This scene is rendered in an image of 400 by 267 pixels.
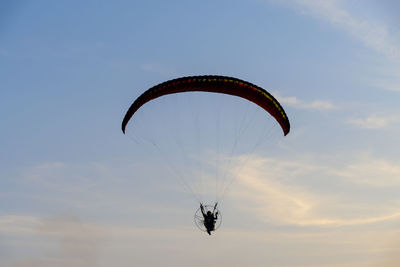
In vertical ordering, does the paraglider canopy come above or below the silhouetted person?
above

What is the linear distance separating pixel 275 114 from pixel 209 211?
8.61 metres

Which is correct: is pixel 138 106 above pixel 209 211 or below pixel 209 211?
above

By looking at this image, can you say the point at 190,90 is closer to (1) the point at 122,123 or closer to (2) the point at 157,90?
(2) the point at 157,90

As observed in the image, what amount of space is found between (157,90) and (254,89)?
654 cm

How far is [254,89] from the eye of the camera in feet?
146

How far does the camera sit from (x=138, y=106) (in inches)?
1802

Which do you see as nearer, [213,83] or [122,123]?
[213,83]

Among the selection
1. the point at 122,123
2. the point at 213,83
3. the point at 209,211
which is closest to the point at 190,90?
the point at 213,83

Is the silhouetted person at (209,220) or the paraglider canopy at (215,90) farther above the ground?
the paraglider canopy at (215,90)

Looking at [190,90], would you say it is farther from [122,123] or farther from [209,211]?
[209,211]

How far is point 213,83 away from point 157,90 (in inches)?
149

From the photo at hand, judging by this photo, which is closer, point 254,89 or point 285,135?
Answer: point 254,89

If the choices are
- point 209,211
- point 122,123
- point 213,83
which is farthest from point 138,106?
point 209,211

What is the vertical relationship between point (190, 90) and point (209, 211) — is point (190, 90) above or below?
above
